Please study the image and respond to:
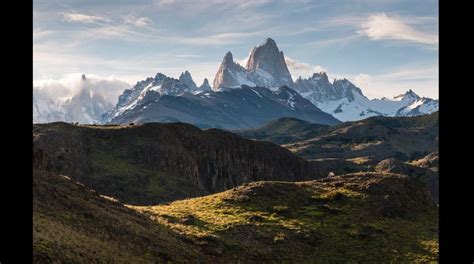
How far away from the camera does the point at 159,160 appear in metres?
120

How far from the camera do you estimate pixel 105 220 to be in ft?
123

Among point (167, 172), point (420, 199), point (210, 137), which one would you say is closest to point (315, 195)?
point (420, 199)

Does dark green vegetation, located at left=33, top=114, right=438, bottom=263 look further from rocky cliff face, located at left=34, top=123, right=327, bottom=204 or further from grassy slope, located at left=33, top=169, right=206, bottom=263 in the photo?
rocky cliff face, located at left=34, top=123, right=327, bottom=204

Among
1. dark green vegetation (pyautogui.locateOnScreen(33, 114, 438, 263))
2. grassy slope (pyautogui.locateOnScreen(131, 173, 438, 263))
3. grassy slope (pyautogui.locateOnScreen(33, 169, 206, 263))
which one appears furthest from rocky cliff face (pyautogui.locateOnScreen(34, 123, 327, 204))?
grassy slope (pyautogui.locateOnScreen(131, 173, 438, 263))

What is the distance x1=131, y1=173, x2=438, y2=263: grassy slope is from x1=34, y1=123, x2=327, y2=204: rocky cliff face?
26.0m

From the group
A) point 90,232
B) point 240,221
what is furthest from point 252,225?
point 90,232

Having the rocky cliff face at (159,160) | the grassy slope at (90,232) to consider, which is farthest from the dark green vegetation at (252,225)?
the rocky cliff face at (159,160)

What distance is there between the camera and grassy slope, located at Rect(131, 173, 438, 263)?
43.2m

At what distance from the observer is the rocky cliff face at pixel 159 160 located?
100 m

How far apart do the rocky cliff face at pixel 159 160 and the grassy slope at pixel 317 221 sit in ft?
85.2

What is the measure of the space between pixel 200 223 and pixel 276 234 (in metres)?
7.43
